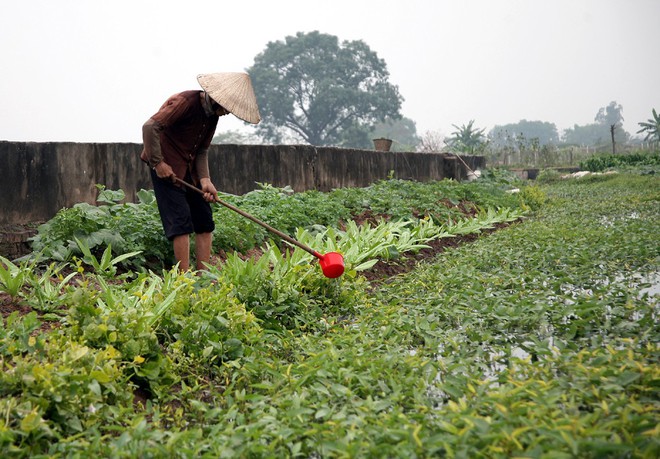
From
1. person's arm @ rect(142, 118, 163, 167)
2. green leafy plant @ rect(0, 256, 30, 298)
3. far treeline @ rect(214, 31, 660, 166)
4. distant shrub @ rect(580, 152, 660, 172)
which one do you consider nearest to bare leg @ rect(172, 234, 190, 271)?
person's arm @ rect(142, 118, 163, 167)

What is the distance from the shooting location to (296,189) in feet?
32.2

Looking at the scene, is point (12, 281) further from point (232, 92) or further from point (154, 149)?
point (232, 92)

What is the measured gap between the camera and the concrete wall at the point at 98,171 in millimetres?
5719

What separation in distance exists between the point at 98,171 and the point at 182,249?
212cm

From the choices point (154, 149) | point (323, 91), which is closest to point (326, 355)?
point (154, 149)

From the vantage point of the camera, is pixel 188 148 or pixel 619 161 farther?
pixel 619 161

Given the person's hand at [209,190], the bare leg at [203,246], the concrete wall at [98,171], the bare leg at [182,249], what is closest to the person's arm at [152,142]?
the person's hand at [209,190]

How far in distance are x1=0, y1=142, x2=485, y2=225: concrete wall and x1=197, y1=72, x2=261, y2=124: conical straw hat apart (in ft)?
6.61

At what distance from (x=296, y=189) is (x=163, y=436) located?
760cm

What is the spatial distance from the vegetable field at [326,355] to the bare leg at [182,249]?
349mm

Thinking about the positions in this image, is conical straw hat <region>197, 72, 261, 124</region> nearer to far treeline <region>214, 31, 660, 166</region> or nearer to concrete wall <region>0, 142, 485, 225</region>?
concrete wall <region>0, 142, 485, 225</region>

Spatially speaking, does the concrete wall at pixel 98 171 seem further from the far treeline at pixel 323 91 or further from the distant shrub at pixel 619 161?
the far treeline at pixel 323 91

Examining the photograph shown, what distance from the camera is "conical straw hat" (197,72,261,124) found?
4.88 meters

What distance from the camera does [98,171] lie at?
6477mm
